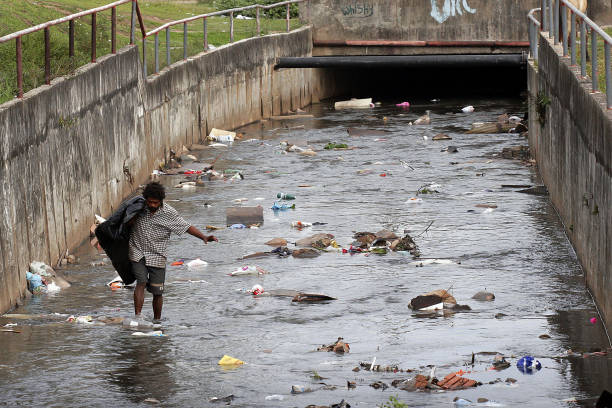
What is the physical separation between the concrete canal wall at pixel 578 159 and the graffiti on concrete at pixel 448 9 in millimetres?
11751

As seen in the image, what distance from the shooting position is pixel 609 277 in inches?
383

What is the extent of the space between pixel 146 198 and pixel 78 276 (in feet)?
9.33

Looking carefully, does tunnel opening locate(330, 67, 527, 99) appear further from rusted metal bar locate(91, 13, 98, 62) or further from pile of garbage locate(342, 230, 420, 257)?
pile of garbage locate(342, 230, 420, 257)

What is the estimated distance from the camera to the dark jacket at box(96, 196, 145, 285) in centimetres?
1027

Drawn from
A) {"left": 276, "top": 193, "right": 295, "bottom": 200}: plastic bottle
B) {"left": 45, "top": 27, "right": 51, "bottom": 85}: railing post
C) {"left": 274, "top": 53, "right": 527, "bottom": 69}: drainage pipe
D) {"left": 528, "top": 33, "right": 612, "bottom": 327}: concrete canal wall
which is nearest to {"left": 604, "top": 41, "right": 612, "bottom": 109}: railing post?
{"left": 528, "top": 33, "right": 612, "bottom": 327}: concrete canal wall

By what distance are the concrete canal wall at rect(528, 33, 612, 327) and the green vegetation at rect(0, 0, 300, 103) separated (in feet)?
20.6

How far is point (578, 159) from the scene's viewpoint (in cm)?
1256

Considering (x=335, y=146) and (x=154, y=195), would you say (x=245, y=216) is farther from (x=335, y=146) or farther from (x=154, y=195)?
(x=335, y=146)

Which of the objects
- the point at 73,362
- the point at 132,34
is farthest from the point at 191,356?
the point at 132,34

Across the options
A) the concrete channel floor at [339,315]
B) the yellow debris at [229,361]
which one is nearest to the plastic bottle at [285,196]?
the concrete channel floor at [339,315]

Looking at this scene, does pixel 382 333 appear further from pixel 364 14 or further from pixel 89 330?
pixel 364 14

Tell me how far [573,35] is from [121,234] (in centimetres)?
642

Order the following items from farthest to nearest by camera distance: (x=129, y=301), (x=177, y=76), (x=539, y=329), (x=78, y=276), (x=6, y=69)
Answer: (x=177, y=76) < (x=6, y=69) < (x=78, y=276) < (x=129, y=301) < (x=539, y=329)

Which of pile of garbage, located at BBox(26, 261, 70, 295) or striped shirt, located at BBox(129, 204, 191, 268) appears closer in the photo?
striped shirt, located at BBox(129, 204, 191, 268)
